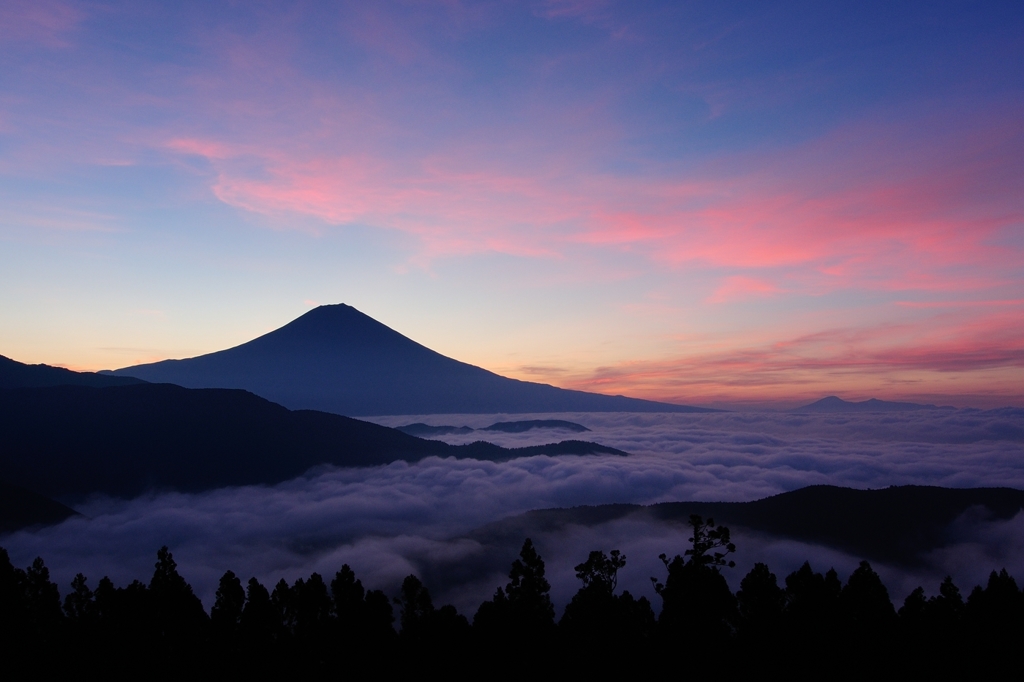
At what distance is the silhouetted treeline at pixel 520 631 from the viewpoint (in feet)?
191

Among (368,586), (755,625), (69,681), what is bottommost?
(368,586)

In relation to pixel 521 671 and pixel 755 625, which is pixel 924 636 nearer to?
pixel 755 625

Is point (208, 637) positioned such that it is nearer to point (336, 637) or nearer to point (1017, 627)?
point (336, 637)

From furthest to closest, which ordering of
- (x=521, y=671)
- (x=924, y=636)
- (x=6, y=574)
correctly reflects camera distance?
(x=6, y=574), (x=924, y=636), (x=521, y=671)

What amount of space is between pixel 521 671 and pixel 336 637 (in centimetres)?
Answer: 2080

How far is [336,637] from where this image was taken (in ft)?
212

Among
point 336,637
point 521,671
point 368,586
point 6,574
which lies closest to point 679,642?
point 521,671

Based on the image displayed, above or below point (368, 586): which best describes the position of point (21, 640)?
above

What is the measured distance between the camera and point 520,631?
2392 inches

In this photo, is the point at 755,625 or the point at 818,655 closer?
the point at 818,655

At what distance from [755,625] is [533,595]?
23263 millimetres

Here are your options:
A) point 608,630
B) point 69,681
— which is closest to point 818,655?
point 608,630

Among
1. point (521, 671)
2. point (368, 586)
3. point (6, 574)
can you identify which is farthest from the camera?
point (368, 586)

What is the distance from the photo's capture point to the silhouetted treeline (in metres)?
58.2
